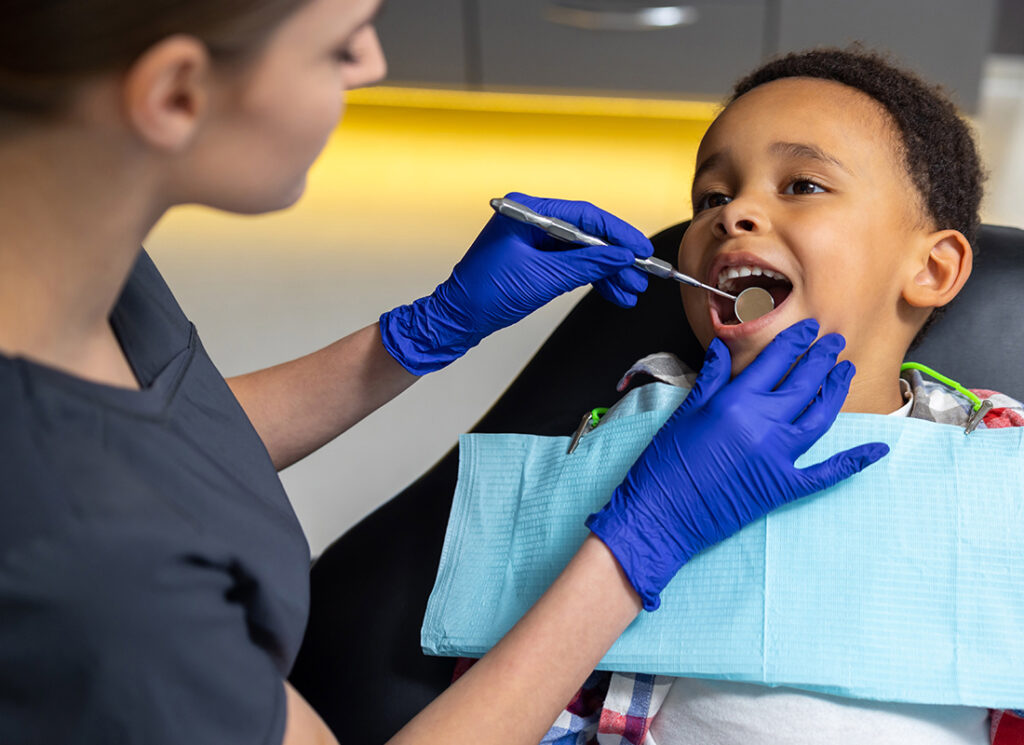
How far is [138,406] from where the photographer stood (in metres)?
0.71

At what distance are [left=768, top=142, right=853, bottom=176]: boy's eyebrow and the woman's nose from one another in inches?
3.1

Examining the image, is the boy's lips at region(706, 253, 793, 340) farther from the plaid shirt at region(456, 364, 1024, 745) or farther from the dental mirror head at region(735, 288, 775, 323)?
the plaid shirt at region(456, 364, 1024, 745)

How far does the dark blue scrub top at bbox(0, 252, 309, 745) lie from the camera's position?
0.61 metres

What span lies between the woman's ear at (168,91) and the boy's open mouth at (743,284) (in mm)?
691

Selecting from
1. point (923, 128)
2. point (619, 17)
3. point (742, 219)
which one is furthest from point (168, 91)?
point (619, 17)

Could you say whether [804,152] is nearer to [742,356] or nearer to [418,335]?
[742,356]

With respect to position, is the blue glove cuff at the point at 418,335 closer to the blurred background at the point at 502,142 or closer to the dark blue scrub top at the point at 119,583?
the dark blue scrub top at the point at 119,583

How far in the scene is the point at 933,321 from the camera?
1321 millimetres

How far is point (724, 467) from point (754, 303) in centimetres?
26

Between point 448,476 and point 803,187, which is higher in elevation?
point 803,187

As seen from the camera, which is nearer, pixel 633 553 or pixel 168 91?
pixel 168 91

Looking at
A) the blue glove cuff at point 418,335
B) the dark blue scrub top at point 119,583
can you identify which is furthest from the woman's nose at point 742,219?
the dark blue scrub top at point 119,583

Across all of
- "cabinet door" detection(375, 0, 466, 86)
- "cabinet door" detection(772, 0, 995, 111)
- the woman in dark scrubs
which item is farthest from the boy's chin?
"cabinet door" detection(375, 0, 466, 86)

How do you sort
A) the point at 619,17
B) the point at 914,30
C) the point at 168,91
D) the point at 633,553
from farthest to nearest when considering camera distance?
the point at 619,17, the point at 914,30, the point at 633,553, the point at 168,91
